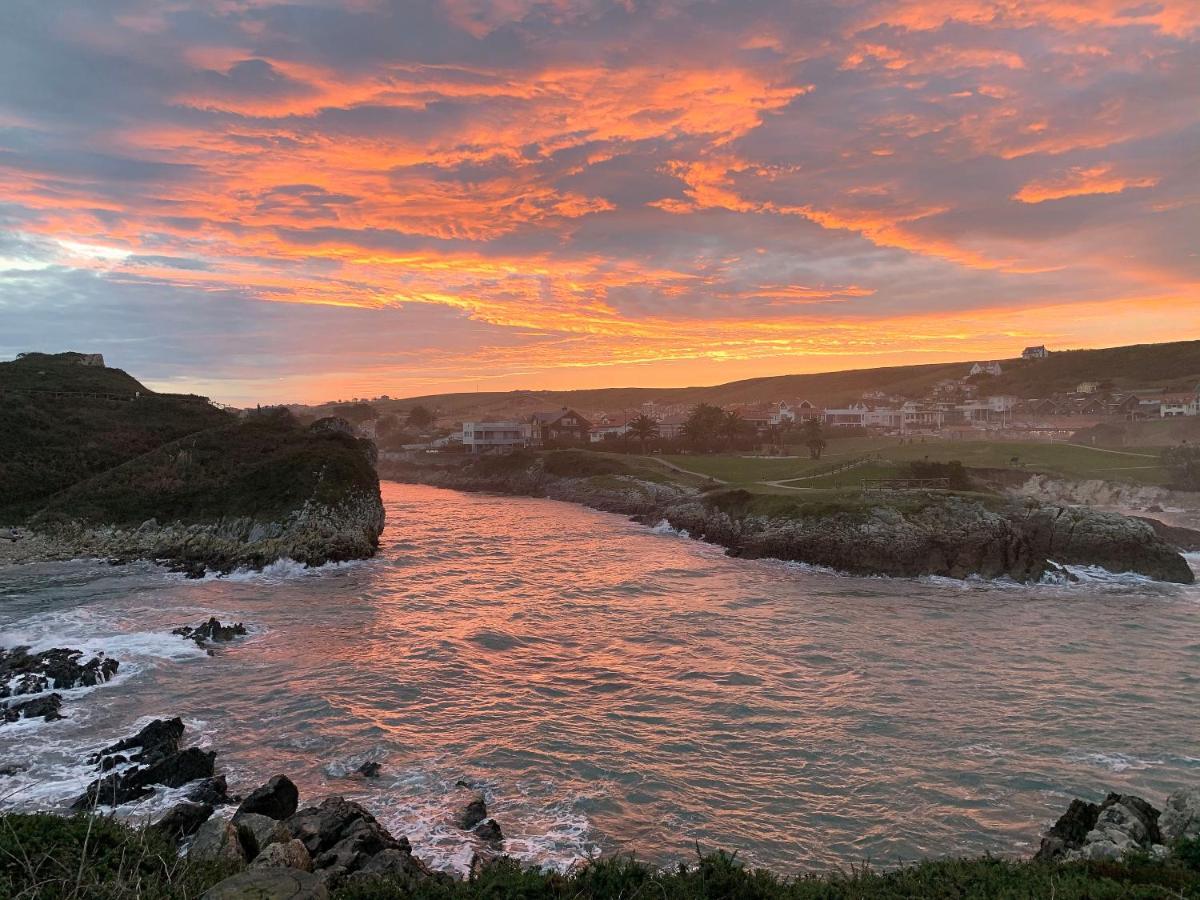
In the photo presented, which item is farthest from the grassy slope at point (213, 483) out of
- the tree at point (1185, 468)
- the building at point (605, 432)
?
the tree at point (1185, 468)

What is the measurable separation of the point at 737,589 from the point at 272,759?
87.5 feet

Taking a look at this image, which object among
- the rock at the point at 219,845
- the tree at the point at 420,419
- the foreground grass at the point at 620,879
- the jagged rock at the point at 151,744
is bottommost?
the jagged rock at the point at 151,744

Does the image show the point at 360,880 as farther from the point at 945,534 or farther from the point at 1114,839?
the point at 945,534

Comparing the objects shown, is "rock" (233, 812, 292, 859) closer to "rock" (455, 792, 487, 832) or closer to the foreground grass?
the foreground grass

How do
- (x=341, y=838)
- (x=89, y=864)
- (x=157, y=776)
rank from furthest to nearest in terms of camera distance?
1. (x=157, y=776)
2. (x=341, y=838)
3. (x=89, y=864)

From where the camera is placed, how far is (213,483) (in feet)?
181

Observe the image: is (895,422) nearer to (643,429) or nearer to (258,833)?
(643,429)

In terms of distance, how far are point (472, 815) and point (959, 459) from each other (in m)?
77.2

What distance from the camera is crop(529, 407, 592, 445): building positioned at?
125 metres

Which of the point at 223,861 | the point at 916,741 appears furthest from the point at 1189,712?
the point at 223,861

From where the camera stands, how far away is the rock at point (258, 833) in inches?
475

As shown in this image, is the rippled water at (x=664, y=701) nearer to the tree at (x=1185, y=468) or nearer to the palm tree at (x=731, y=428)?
the tree at (x=1185, y=468)

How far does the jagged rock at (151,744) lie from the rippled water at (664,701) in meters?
0.73

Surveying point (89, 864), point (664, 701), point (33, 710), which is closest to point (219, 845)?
point (89, 864)
